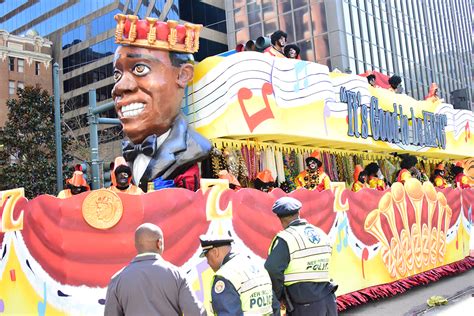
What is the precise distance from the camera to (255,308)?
356 centimetres

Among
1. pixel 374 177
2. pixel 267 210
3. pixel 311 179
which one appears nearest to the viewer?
pixel 267 210

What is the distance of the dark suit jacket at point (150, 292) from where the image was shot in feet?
11.0

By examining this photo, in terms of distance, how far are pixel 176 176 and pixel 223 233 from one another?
1667 millimetres

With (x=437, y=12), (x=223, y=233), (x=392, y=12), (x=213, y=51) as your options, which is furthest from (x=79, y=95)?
(x=223, y=233)

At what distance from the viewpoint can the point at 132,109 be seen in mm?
7988

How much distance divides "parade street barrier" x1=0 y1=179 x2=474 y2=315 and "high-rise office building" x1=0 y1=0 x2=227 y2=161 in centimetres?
2990

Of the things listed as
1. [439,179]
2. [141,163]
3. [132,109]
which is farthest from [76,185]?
[439,179]

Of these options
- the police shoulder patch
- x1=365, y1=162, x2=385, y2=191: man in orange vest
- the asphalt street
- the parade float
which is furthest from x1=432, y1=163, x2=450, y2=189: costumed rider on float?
the police shoulder patch

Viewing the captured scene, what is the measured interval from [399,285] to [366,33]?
30.8 metres

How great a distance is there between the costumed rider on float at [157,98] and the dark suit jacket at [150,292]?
4.34 m

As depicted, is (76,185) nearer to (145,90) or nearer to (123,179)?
(123,179)

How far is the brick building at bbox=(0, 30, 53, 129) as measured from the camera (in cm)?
5169

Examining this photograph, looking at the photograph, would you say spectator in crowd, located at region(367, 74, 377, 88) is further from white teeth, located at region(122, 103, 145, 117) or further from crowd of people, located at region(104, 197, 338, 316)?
crowd of people, located at region(104, 197, 338, 316)

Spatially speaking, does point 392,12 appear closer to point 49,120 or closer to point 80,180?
point 49,120
